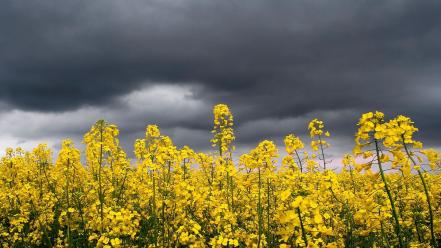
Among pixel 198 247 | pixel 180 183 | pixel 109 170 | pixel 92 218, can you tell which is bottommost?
pixel 198 247

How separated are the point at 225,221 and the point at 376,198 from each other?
2.96m

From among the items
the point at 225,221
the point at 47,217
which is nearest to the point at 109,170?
the point at 47,217

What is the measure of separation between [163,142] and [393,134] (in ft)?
15.4

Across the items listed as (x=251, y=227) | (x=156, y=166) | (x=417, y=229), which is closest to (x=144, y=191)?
(x=156, y=166)

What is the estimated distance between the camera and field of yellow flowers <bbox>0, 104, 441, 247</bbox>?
6.02m

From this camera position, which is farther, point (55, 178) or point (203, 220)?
point (55, 178)

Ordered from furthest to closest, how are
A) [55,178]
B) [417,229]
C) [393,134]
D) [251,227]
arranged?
[55,178]
[251,227]
[417,229]
[393,134]

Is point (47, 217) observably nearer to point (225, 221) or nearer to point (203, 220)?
point (203, 220)

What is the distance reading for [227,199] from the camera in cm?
921

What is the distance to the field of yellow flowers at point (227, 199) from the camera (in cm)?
602

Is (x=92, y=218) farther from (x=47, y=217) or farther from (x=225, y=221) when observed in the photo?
(x=225, y=221)

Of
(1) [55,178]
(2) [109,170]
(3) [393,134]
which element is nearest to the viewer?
(3) [393,134]

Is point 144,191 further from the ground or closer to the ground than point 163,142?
closer to the ground

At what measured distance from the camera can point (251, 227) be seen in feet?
31.7
